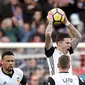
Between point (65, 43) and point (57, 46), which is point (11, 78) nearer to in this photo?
point (57, 46)

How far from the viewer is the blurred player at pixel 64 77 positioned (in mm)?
6559

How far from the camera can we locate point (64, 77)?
6664 millimetres

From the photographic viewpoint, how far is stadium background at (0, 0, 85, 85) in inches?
420

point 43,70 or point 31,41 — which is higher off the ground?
point 31,41

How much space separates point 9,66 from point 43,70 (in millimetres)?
3399

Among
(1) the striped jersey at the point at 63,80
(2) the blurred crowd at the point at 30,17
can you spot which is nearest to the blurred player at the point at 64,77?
(1) the striped jersey at the point at 63,80

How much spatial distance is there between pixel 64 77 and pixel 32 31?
205 inches

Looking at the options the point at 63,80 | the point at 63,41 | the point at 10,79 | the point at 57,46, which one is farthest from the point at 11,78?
the point at 63,80

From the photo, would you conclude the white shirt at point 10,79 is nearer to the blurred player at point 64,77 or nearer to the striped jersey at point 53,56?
the striped jersey at point 53,56

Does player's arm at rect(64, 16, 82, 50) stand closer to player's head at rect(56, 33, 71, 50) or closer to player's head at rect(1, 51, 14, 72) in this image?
player's head at rect(56, 33, 71, 50)

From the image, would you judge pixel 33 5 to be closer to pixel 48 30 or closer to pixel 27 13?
pixel 27 13

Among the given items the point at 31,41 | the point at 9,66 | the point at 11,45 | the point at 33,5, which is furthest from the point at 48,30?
the point at 33,5

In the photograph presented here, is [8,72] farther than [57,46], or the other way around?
[57,46]

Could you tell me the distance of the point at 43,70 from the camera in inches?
420
